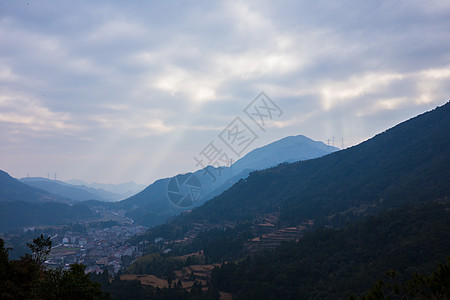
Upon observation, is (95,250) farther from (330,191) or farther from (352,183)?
(352,183)

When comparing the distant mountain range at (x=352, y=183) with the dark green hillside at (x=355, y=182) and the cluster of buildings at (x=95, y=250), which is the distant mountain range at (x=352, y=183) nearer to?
the dark green hillside at (x=355, y=182)

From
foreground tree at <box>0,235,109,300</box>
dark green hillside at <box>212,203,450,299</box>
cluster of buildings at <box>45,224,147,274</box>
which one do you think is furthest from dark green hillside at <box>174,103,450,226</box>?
foreground tree at <box>0,235,109,300</box>

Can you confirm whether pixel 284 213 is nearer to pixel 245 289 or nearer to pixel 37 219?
pixel 245 289

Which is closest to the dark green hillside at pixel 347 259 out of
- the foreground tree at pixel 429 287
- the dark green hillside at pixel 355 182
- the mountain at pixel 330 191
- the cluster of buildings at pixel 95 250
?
the mountain at pixel 330 191

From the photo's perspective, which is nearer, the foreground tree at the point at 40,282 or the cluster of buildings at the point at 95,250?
the foreground tree at the point at 40,282

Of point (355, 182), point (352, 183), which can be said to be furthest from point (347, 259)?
point (352, 183)
